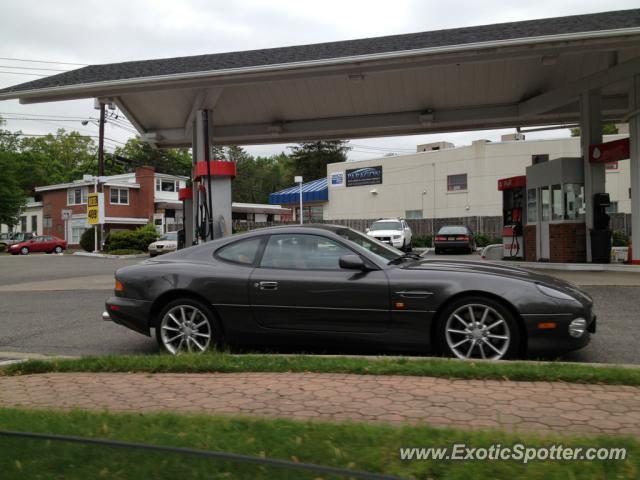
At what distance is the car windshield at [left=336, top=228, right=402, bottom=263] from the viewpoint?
5598 millimetres

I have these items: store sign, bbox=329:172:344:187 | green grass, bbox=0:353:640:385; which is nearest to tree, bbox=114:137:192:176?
store sign, bbox=329:172:344:187

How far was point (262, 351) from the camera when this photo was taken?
5.89 meters

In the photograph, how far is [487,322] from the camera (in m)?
4.94

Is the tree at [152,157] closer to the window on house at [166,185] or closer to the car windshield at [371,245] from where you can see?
the window on house at [166,185]

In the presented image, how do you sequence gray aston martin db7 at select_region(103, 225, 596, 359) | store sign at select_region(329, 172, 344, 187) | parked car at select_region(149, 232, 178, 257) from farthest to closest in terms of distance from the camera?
store sign at select_region(329, 172, 344, 187), parked car at select_region(149, 232, 178, 257), gray aston martin db7 at select_region(103, 225, 596, 359)

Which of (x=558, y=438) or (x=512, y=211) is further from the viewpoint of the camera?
(x=512, y=211)

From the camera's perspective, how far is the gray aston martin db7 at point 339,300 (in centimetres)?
487

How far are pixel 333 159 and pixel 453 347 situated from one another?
73.1 m

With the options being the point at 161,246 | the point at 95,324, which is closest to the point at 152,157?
the point at 161,246

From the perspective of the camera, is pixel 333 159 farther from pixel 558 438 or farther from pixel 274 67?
pixel 558 438

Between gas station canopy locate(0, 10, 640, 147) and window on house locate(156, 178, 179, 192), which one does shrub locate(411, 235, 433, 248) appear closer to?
gas station canopy locate(0, 10, 640, 147)

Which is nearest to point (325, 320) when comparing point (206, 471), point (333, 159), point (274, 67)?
point (206, 471)

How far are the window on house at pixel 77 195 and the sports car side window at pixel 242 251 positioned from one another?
45.4 meters

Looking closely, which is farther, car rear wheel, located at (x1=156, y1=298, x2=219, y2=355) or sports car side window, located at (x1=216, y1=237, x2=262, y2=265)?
sports car side window, located at (x1=216, y1=237, x2=262, y2=265)
